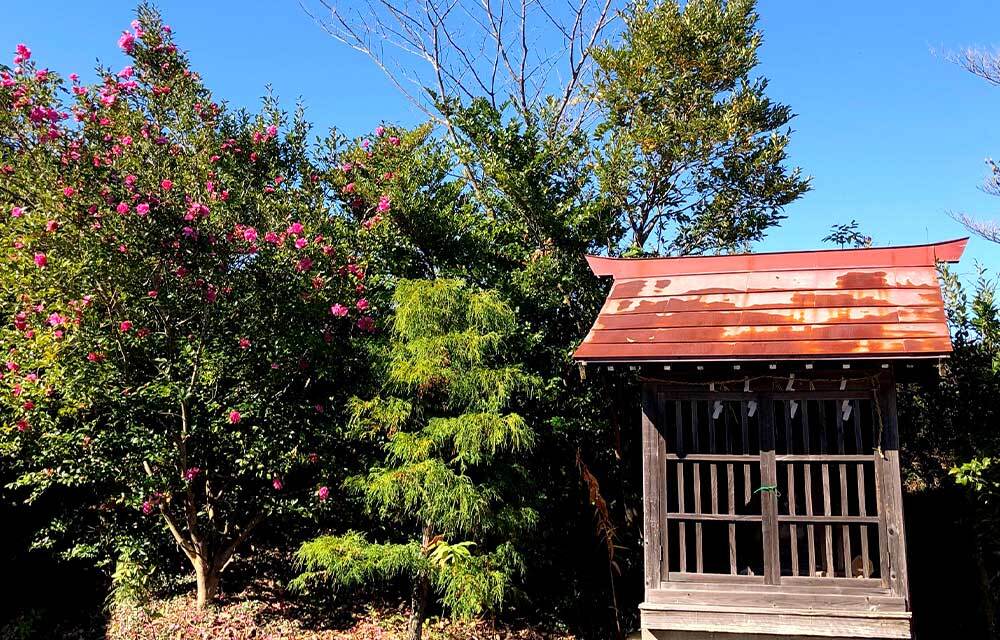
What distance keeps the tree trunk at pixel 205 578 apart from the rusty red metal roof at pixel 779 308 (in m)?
4.74

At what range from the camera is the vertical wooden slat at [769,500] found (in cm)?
561

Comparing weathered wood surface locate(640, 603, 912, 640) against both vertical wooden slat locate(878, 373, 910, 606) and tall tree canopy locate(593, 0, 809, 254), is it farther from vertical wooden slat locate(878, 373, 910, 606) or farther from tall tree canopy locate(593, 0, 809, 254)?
tall tree canopy locate(593, 0, 809, 254)

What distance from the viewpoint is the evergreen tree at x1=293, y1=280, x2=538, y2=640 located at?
619 cm

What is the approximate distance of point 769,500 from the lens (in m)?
5.70

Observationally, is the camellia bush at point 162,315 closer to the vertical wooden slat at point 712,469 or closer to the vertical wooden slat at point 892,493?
the vertical wooden slat at point 712,469

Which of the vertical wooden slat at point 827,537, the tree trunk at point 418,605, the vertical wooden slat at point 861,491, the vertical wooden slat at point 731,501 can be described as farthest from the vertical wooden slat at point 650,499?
the tree trunk at point 418,605

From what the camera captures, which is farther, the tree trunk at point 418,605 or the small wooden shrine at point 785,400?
the tree trunk at point 418,605

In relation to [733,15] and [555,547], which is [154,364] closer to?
[555,547]

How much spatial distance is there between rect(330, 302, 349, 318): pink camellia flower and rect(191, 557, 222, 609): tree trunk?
9.85 feet

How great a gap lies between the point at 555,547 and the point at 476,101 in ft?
17.8

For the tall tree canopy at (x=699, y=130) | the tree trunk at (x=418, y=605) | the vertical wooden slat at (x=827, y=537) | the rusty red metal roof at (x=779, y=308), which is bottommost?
the tree trunk at (x=418, y=605)

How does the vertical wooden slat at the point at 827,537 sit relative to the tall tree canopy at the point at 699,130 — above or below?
below

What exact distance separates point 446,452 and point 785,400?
2.96 metres

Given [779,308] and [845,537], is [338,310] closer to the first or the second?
[779,308]
